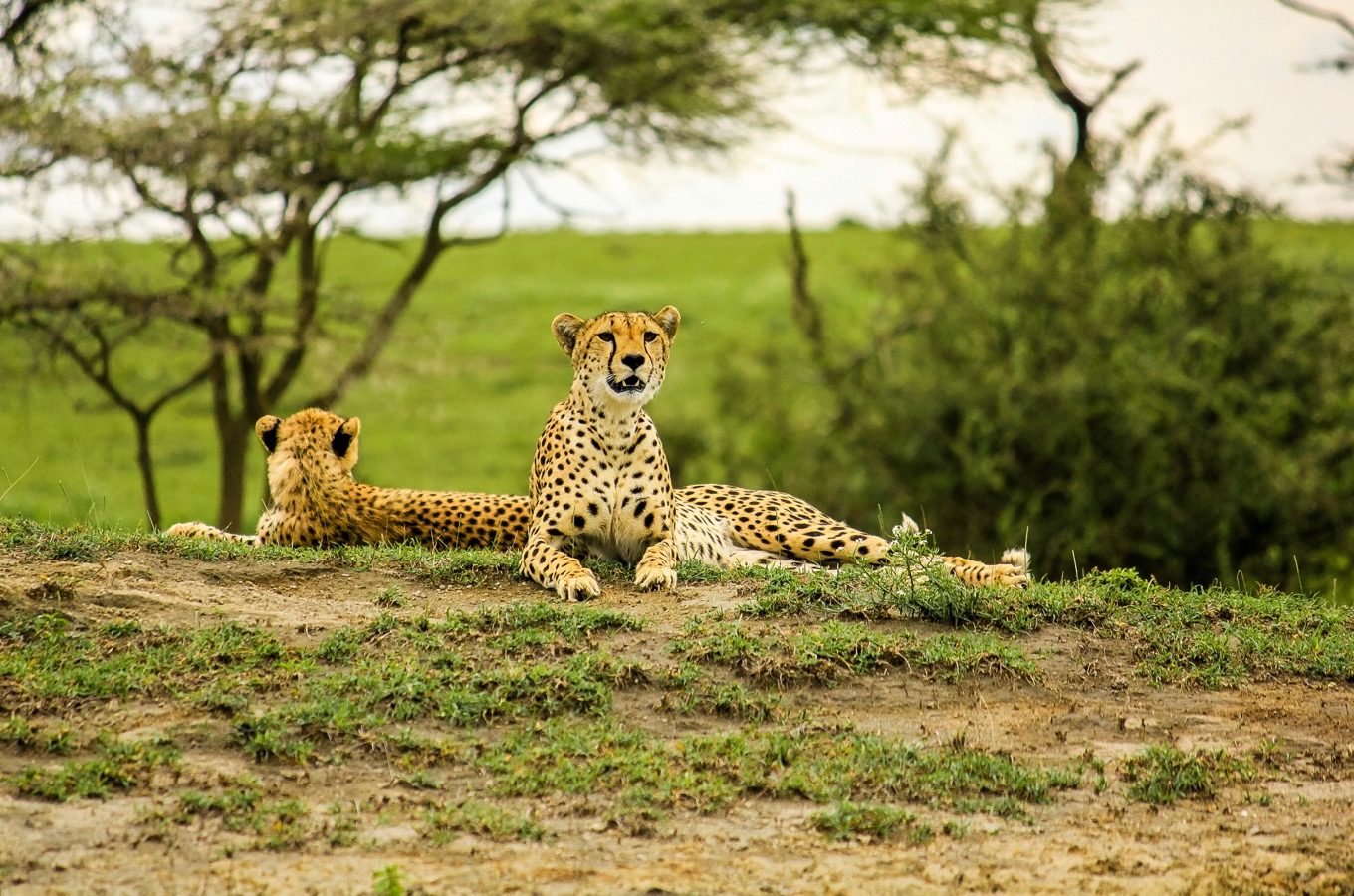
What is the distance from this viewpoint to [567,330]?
7090 millimetres

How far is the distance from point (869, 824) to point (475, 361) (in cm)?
2031

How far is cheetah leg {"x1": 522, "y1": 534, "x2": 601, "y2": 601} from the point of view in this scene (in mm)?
6418

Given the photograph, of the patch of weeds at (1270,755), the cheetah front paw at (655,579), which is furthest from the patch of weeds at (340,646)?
the patch of weeds at (1270,755)

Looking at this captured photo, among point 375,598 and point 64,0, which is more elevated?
point 64,0

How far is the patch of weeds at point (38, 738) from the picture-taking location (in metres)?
4.93

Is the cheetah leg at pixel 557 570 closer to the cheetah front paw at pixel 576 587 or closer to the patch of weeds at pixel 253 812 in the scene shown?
the cheetah front paw at pixel 576 587

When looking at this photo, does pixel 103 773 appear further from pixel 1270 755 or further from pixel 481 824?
pixel 1270 755

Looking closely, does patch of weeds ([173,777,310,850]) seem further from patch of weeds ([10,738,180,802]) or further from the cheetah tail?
the cheetah tail

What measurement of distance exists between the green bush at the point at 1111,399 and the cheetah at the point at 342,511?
7542 mm

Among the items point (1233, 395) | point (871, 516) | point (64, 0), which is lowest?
point (871, 516)

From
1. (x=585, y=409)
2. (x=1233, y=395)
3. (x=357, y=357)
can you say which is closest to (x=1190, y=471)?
(x=1233, y=395)

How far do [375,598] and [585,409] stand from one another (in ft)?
4.21

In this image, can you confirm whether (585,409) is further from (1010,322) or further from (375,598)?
(1010,322)

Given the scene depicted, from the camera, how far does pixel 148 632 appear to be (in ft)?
18.8
